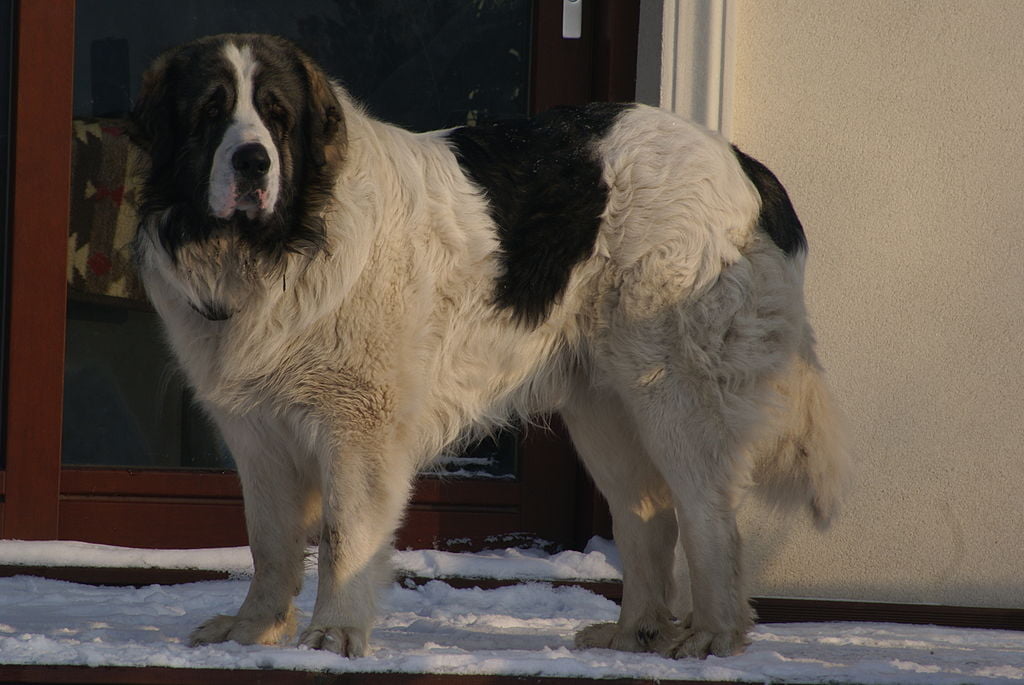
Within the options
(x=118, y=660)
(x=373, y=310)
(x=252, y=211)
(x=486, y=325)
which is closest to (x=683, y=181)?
(x=486, y=325)

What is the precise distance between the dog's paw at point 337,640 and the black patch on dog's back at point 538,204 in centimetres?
105

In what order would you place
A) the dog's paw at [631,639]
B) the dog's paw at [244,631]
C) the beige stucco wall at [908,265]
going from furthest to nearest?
the beige stucco wall at [908,265]
the dog's paw at [631,639]
the dog's paw at [244,631]

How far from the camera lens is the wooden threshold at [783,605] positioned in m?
4.56

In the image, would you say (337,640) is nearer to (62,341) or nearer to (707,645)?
(707,645)

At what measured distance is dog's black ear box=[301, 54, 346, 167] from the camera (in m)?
3.29

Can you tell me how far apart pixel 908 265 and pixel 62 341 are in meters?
3.42

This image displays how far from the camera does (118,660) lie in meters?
2.80

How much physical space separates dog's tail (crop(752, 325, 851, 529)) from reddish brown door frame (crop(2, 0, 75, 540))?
2.84m

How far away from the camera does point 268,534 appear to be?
11.5 ft

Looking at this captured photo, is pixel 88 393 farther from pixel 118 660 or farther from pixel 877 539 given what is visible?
pixel 877 539

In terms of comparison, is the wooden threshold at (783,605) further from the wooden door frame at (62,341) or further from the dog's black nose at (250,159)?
the dog's black nose at (250,159)

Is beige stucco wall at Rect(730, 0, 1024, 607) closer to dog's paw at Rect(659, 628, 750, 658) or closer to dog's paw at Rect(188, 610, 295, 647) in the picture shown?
dog's paw at Rect(659, 628, 750, 658)

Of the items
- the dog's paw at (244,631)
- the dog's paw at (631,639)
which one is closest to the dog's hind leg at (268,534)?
the dog's paw at (244,631)

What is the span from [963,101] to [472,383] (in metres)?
2.47
